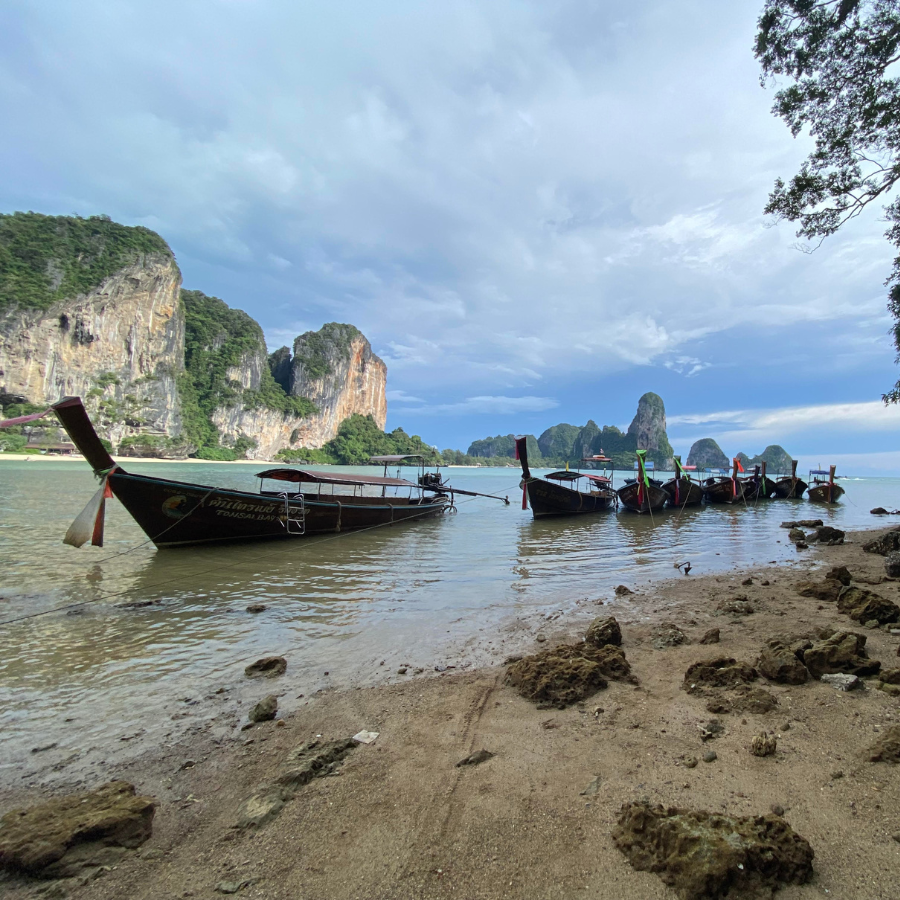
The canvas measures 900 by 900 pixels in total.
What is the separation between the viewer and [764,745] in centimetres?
259

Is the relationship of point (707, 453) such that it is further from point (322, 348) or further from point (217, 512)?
point (217, 512)

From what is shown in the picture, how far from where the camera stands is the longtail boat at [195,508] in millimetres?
7754

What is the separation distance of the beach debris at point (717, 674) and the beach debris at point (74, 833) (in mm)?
3683

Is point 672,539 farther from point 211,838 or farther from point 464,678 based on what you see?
point 211,838

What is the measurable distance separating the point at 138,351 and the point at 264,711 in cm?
9357

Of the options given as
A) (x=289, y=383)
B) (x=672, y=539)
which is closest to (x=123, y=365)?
(x=289, y=383)

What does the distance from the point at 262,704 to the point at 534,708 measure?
2158 mm

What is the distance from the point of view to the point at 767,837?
185 centimetres

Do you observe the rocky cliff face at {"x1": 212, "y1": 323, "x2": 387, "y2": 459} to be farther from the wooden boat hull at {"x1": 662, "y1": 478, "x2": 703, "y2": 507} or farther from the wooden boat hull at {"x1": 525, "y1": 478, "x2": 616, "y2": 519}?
the wooden boat hull at {"x1": 662, "y1": 478, "x2": 703, "y2": 507}

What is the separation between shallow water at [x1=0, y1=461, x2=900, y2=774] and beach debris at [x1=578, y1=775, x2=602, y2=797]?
8.04 feet

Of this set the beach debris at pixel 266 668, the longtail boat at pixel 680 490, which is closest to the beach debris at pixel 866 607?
the beach debris at pixel 266 668

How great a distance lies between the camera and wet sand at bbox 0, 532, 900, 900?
1.88m

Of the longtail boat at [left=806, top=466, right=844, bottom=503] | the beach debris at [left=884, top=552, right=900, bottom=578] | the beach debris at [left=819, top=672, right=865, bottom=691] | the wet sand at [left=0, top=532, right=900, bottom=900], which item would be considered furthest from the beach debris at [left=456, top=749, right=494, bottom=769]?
the longtail boat at [left=806, top=466, right=844, bottom=503]

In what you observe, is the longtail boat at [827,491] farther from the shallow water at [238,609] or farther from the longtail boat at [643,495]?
the shallow water at [238,609]
